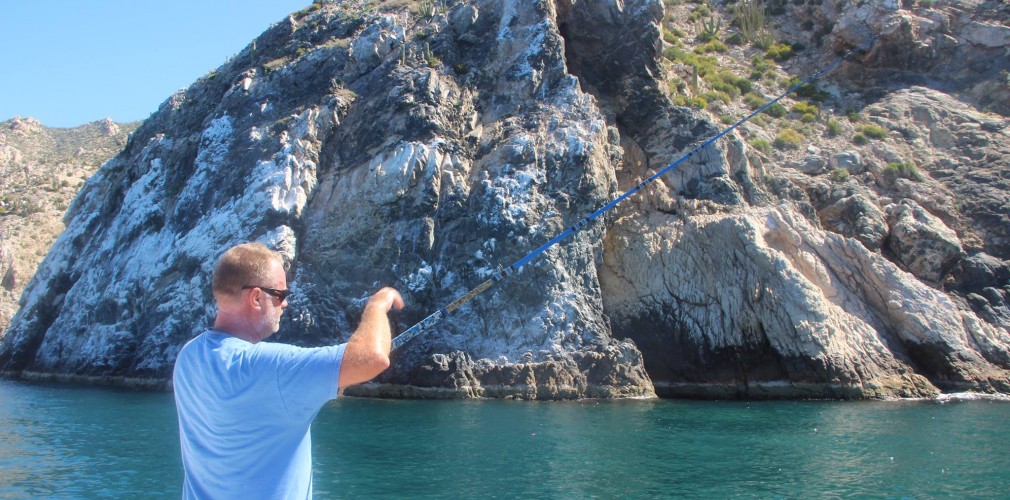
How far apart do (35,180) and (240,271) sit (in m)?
66.4

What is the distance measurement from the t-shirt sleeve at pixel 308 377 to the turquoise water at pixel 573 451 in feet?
31.6

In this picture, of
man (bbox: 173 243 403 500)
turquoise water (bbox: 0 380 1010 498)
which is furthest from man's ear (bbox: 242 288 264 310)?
turquoise water (bbox: 0 380 1010 498)

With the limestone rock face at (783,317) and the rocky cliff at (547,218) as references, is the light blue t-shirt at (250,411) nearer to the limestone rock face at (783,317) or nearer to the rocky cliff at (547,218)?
the rocky cliff at (547,218)

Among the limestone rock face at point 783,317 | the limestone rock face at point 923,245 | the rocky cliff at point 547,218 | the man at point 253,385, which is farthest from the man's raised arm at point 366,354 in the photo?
the limestone rock face at point 923,245

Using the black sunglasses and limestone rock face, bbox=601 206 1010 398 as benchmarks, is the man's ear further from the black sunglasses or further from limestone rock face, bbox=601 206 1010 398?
limestone rock face, bbox=601 206 1010 398

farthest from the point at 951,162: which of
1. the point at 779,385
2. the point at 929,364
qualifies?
the point at 779,385

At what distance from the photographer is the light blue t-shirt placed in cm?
268

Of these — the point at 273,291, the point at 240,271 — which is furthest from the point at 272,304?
the point at 240,271

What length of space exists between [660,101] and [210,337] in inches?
1265

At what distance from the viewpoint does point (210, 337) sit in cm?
290

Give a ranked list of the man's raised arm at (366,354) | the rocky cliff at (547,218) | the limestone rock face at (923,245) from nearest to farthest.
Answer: the man's raised arm at (366,354) → the rocky cliff at (547,218) → the limestone rock face at (923,245)

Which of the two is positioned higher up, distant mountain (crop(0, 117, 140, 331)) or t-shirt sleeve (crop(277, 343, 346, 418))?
distant mountain (crop(0, 117, 140, 331))

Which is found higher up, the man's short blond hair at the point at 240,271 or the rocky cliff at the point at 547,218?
the rocky cliff at the point at 547,218

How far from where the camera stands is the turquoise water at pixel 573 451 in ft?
40.6
